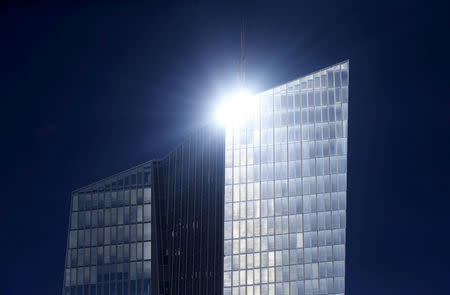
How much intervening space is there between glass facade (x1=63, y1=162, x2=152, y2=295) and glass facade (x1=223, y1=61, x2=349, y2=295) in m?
17.1

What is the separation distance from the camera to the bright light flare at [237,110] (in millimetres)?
59969

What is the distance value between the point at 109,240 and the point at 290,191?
21884 millimetres

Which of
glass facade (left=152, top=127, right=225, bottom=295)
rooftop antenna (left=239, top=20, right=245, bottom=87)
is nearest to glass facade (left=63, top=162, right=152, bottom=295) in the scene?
glass facade (left=152, top=127, right=225, bottom=295)

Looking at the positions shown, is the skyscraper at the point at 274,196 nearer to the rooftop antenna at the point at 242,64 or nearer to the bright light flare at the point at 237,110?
the bright light flare at the point at 237,110

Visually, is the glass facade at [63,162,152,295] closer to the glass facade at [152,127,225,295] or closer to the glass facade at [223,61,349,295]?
the glass facade at [152,127,225,295]

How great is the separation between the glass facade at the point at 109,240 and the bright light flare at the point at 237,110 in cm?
1727

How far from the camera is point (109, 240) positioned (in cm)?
7488

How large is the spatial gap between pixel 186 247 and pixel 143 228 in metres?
6.44

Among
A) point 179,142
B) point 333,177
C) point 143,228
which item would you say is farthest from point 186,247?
point 333,177

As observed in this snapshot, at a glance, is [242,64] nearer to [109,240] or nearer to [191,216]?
[191,216]

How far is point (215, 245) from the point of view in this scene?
61.7 metres

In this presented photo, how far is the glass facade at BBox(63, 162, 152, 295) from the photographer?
245 ft

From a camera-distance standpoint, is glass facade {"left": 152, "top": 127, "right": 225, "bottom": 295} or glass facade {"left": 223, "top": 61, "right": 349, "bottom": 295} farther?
glass facade {"left": 152, "top": 127, "right": 225, "bottom": 295}

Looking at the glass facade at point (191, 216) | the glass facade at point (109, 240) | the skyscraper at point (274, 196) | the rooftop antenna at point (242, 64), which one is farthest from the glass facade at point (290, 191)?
the glass facade at point (109, 240)
